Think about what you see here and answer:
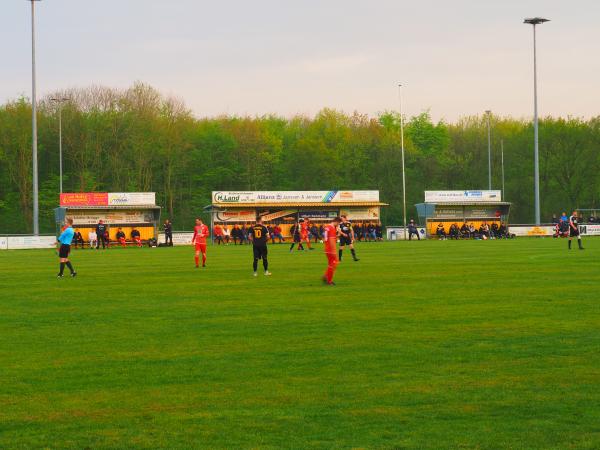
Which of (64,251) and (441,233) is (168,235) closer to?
(441,233)

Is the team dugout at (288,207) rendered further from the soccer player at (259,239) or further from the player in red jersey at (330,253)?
the player in red jersey at (330,253)

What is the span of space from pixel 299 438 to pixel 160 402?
6.56 ft

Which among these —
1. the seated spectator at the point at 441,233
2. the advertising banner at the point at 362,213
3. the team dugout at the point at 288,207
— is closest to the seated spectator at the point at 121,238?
the team dugout at the point at 288,207

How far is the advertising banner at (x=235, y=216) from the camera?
70438mm

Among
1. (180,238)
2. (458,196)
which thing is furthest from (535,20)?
(180,238)

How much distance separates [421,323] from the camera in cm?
1484

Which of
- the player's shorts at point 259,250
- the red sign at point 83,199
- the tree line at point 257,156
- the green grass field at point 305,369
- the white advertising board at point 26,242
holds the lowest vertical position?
the green grass field at point 305,369

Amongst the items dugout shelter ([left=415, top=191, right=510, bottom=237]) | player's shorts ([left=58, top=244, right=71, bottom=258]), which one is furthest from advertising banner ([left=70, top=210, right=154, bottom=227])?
player's shorts ([left=58, top=244, right=71, bottom=258])

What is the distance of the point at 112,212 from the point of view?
68.0 metres

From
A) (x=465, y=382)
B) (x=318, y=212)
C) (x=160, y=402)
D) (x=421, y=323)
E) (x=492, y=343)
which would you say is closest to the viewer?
(x=160, y=402)

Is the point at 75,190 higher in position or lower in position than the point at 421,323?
higher

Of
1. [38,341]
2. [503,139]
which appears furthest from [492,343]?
[503,139]

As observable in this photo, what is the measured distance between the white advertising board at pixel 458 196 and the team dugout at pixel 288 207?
4718mm

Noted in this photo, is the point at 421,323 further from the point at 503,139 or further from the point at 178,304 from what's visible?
the point at 503,139
